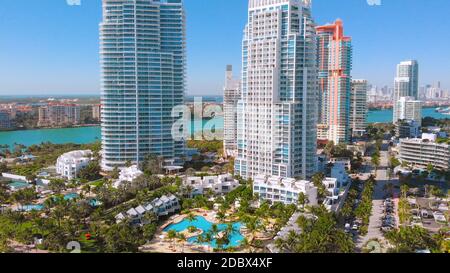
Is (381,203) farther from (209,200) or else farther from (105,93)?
(105,93)

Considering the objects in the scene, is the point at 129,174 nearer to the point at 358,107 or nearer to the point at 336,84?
the point at 336,84

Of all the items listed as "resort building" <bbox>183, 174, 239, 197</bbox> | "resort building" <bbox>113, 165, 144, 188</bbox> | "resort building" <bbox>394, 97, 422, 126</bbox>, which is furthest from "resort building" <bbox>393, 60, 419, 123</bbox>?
"resort building" <bbox>113, 165, 144, 188</bbox>

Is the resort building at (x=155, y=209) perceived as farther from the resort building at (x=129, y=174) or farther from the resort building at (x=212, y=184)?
the resort building at (x=129, y=174)

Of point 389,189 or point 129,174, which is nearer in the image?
point 389,189

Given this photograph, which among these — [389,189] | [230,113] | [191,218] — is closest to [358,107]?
[230,113]

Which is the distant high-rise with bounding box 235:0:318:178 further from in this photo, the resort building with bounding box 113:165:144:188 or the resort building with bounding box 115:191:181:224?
the resort building with bounding box 113:165:144:188

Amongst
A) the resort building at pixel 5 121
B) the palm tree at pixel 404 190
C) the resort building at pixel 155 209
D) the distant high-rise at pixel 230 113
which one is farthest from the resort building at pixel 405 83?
the resort building at pixel 5 121
